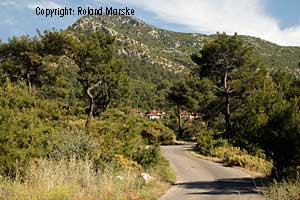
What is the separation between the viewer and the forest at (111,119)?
42.0 feet

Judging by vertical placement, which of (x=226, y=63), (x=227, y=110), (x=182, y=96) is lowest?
(x=227, y=110)

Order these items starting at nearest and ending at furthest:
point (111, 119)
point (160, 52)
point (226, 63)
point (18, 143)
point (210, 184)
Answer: point (18, 143) < point (210, 184) < point (111, 119) < point (226, 63) < point (160, 52)

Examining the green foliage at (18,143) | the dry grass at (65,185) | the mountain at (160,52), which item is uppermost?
the mountain at (160,52)

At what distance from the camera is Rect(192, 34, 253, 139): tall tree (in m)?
39.4

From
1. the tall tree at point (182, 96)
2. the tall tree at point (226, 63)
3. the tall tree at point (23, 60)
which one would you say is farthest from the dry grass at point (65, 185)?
the tall tree at point (182, 96)

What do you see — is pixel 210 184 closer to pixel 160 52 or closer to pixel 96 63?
pixel 96 63

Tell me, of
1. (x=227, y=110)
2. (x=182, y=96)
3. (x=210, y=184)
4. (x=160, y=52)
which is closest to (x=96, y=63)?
(x=227, y=110)

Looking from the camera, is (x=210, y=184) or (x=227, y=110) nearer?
(x=210, y=184)

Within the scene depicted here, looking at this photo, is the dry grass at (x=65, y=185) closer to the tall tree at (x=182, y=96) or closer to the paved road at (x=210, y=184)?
the paved road at (x=210, y=184)

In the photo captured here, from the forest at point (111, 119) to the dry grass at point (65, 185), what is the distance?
1.1 inches

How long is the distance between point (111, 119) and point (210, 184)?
17.0 meters

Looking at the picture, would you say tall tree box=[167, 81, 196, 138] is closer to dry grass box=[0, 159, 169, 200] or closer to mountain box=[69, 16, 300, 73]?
dry grass box=[0, 159, 169, 200]

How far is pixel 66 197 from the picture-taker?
10055mm

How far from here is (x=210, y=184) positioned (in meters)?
18.6
